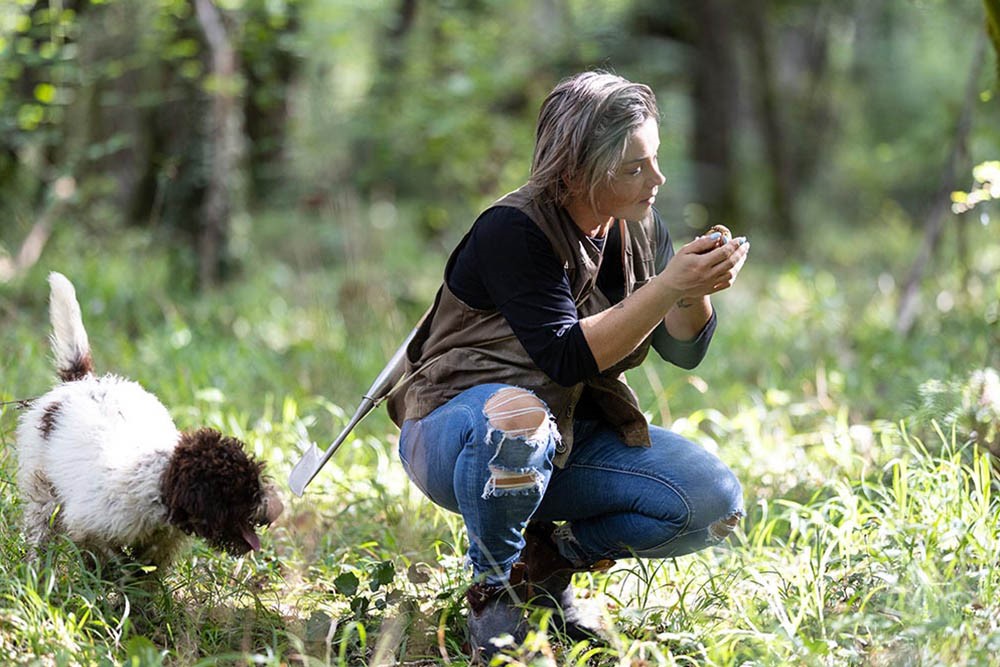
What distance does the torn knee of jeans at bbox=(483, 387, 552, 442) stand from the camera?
8.54 feet

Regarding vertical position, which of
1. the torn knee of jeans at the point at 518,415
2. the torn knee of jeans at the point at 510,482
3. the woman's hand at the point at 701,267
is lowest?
the torn knee of jeans at the point at 510,482

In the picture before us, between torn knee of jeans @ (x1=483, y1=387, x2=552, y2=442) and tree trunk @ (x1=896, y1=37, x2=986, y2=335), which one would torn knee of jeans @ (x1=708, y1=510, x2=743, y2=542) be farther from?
tree trunk @ (x1=896, y1=37, x2=986, y2=335)

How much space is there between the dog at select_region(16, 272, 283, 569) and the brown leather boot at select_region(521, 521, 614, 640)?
2.46 feet

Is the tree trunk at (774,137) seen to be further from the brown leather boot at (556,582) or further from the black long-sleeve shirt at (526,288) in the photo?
the black long-sleeve shirt at (526,288)

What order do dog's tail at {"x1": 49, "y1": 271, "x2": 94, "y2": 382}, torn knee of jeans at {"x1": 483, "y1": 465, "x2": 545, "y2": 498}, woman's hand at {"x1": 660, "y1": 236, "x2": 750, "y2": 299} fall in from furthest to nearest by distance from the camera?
dog's tail at {"x1": 49, "y1": 271, "x2": 94, "y2": 382} < torn knee of jeans at {"x1": 483, "y1": 465, "x2": 545, "y2": 498} < woman's hand at {"x1": 660, "y1": 236, "x2": 750, "y2": 299}

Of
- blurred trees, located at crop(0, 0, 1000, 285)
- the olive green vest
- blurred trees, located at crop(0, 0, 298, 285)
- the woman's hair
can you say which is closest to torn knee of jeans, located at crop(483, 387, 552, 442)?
the olive green vest

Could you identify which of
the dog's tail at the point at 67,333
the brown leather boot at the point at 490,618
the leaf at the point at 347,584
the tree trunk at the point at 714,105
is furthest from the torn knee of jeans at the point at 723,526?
the tree trunk at the point at 714,105

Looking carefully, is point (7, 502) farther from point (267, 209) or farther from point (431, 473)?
point (267, 209)

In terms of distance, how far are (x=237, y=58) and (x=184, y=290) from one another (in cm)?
168

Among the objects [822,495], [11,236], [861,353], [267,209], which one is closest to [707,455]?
[822,495]

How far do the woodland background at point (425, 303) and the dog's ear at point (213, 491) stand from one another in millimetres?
277

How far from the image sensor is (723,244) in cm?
263

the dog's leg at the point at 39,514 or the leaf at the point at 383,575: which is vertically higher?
the dog's leg at the point at 39,514

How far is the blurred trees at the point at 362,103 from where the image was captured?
6.77m
